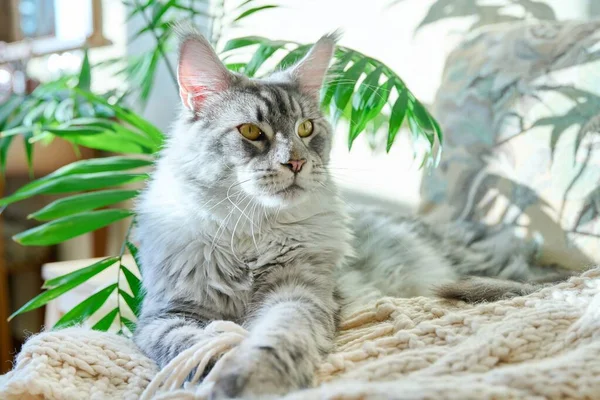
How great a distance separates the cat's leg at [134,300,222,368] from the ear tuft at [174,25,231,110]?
0.46 meters

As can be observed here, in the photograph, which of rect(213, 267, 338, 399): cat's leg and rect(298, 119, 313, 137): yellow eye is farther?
rect(298, 119, 313, 137): yellow eye

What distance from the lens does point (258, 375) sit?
31.8 inches

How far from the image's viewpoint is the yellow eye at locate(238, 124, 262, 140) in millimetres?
1229

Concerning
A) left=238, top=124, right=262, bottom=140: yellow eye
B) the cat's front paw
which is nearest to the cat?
left=238, top=124, right=262, bottom=140: yellow eye

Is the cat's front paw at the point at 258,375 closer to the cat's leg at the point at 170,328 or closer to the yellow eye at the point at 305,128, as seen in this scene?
the cat's leg at the point at 170,328

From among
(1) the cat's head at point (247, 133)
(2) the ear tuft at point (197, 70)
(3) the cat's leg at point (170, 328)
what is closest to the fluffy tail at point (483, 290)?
(1) the cat's head at point (247, 133)

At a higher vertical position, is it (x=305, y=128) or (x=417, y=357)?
(x=305, y=128)

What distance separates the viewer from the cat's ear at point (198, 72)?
1.23m

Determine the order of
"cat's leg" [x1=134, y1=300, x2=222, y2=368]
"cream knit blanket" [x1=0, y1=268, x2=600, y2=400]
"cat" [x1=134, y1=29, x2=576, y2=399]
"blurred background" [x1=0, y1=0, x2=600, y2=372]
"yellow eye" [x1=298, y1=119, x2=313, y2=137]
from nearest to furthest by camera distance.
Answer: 1. "cream knit blanket" [x1=0, y1=268, x2=600, y2=400]
2. "cat's leg" [x1=134, y1=300, x2=222, y2=368]
3. "cat" [x1=134, y1=29, x2=576, y2=399]
4. "yellow eye" [x1=298, y1=119, x2=313, y2=137]
5. "blurred background" [x1=0, y1=0, x2=600, y2=372]

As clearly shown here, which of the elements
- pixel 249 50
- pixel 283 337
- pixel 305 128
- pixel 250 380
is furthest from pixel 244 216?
pixel 249 50

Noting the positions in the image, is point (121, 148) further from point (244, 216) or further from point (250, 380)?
point (250, 380)

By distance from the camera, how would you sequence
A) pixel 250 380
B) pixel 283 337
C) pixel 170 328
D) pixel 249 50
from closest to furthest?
pixel 250 380 → pixel 283 337 → pixel 170 328 → pixel 249 50

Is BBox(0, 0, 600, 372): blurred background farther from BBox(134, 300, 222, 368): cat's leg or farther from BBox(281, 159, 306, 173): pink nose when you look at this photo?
BBox(134, 300, 222, 368): cat's leg

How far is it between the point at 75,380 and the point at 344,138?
1636mm
